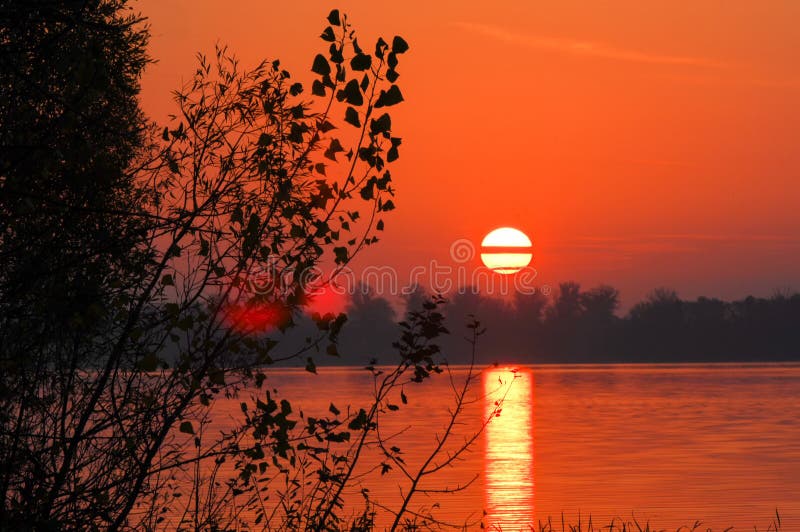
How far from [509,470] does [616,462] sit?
5549mm

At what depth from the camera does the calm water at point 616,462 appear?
1180 inches

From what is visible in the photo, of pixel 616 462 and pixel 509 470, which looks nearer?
pixel 509 470

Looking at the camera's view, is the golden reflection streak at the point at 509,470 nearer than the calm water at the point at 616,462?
Yes

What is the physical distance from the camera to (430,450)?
5106 centimetres

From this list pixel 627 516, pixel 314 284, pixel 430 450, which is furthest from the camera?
pixel 430 450

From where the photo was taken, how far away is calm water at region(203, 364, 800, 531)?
2998 centimetres

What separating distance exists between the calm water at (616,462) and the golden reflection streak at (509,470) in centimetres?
6

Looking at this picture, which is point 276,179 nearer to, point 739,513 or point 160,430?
point 160,430

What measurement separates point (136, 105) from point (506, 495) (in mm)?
18073

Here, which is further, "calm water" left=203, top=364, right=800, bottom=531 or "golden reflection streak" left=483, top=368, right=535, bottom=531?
"calm water" left=203, top=364, right=800, bottom=531

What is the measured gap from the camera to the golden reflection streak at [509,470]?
87.4 ft

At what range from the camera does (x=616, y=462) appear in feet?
148

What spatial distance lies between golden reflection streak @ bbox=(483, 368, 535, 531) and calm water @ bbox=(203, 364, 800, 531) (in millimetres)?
60

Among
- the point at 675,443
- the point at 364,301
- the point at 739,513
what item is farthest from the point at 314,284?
the point at 364,301
